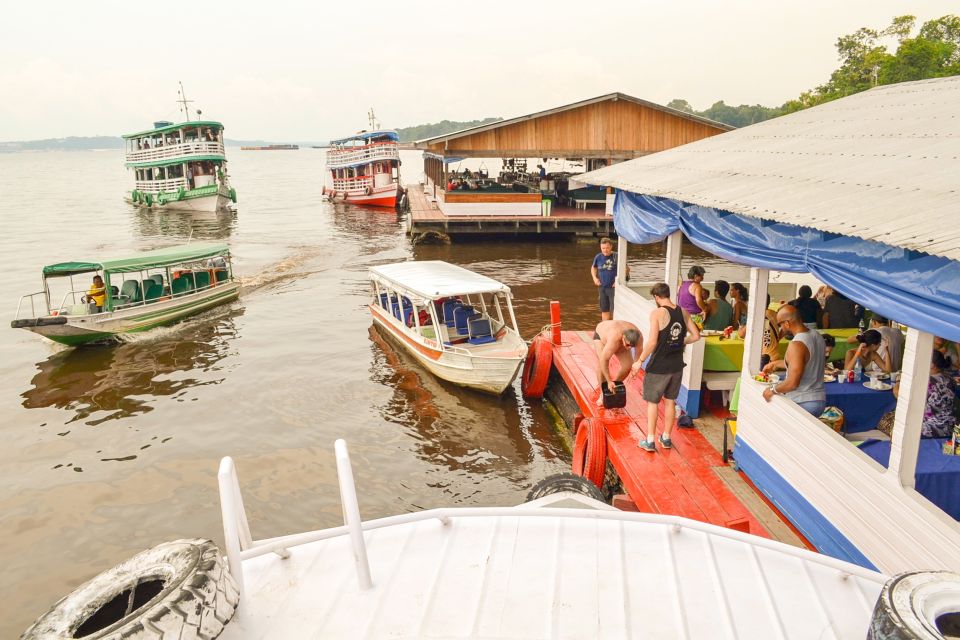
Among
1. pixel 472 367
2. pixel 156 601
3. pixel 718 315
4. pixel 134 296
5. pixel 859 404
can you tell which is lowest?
pixel 472 367

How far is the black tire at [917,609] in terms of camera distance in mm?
2561

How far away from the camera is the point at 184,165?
1801 inches

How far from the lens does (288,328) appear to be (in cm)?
1897

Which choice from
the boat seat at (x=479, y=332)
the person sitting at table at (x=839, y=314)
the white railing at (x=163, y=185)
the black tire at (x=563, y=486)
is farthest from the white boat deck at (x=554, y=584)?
the white railing at (x=163, y=185)

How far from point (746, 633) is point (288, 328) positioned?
17374 millimetres

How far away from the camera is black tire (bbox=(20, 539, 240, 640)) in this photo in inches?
98.9

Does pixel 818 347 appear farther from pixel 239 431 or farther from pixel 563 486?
pixel 239 431

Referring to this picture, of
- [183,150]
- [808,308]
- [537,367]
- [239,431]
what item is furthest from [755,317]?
[183,150]

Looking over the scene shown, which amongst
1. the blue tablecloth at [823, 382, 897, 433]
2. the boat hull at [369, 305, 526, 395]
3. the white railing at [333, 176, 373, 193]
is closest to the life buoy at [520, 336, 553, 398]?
the boat hull at [369, 305, 526, 395]

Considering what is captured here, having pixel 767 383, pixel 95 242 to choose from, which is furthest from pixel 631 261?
pixel 95 242

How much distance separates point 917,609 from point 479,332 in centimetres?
1091

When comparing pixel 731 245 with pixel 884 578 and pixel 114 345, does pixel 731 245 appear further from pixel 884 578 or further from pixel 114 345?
pixel 114 345

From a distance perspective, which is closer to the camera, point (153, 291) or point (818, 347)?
point (818, 347)

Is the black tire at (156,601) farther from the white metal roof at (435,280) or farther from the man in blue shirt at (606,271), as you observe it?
the man in blue shirt at (606,271)
